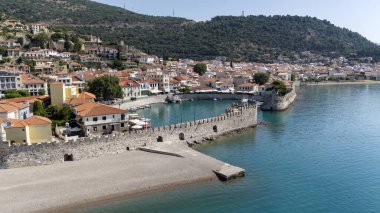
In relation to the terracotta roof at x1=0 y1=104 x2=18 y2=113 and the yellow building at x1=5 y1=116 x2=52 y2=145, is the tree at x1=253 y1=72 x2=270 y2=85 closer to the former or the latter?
the terracotta roof at x1=0 y1=104 x2=18 y2=113

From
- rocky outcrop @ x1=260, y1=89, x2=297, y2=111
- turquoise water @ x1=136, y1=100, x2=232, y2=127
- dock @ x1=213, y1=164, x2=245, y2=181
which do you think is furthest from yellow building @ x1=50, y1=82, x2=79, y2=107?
rocky outcrop @ x1=260, y1=89, x2=297, y2=111

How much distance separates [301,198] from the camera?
75.4ft

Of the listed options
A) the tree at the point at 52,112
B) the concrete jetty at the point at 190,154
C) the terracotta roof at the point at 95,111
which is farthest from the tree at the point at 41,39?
the concrete jetty at the point at 190,154

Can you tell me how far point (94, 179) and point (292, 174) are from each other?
14052 millimetres

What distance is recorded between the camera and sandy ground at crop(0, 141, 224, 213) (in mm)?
21234

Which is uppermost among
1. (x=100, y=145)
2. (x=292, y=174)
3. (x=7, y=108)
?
(x=7, y=108)

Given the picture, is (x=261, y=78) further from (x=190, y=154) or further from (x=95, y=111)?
(x=190, y=154)

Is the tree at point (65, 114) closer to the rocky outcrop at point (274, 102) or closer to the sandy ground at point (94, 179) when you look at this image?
the sandy ground at point (94, 179)

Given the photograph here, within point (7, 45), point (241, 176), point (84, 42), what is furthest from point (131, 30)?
Answer: point (241, 176)

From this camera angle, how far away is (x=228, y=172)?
2575 cm

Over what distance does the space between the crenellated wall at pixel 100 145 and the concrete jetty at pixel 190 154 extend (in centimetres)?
106

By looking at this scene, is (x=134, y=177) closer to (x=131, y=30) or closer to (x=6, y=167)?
(x=6, y=167)

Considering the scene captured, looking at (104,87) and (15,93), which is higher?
(104,87)

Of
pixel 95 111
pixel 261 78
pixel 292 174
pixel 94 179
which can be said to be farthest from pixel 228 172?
pixel 261 78
